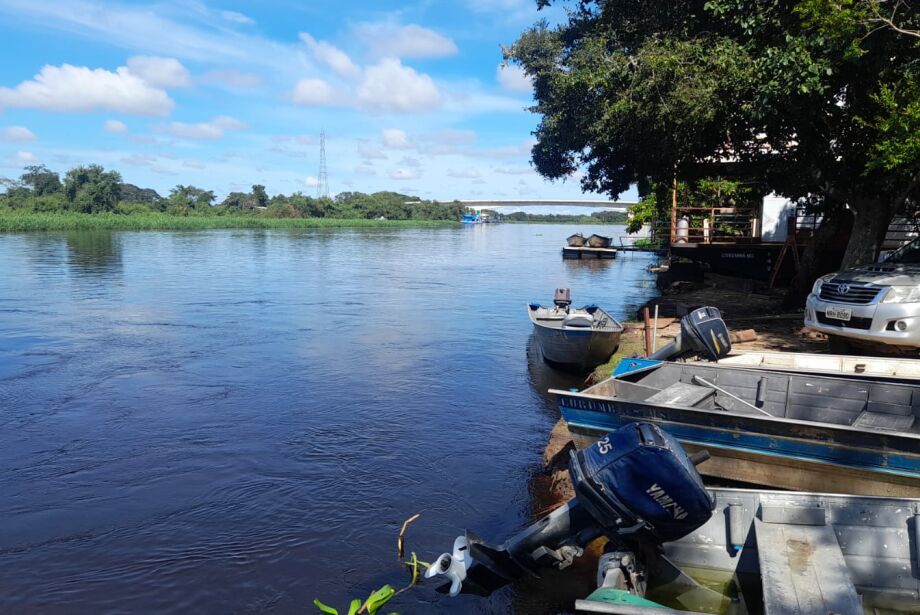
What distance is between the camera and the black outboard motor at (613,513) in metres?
5.24

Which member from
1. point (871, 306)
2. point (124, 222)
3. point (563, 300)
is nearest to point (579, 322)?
→ point (563, 300)

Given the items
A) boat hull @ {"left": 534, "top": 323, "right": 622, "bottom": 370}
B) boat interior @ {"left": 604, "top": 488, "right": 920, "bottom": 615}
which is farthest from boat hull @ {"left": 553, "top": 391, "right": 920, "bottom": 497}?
boat hull @ {"left": 534, "top": 323, "right": 622, "bottom": 370}

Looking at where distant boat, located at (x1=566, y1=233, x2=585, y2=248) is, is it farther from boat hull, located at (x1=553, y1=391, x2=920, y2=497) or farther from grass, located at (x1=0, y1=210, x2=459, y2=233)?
grass, located at (x1=0, y1=210, x2=459, y2=233)

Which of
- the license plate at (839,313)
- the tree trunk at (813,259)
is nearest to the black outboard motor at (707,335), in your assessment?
the license plate at (839,313)

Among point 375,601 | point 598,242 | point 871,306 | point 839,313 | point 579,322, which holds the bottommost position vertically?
point 375,601

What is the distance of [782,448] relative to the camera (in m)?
7.23

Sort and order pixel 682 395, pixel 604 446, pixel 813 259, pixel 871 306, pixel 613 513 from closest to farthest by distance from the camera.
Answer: pixel 613 513 → pixel 604 446 → pixel 682 395 → pixel 871 306 → pixel 813 259

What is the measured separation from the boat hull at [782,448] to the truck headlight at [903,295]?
4.31 m

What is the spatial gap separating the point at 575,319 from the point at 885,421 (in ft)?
24.0

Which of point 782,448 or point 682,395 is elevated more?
point 682,395

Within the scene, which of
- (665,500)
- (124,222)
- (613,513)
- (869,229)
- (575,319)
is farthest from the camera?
(124,222)

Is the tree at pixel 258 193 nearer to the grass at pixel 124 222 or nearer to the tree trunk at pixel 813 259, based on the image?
the grass at pixel 124 222

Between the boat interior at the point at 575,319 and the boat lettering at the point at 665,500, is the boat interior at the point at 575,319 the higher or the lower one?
the higher one

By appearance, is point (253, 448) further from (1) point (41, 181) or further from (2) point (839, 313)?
(1) point (41, 181)
